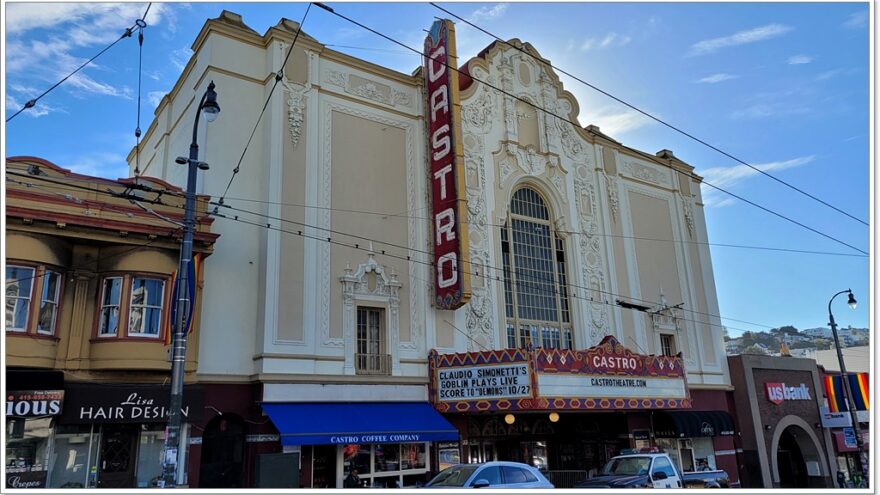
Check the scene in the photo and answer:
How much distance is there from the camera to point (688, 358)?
1171 inches

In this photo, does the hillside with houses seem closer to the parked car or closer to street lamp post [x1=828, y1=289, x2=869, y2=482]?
street lamp post [x1=828, y1=289, x2=869, y2=482]

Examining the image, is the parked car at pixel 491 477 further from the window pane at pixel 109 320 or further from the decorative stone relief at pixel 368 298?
the window pane at pixel 109 320

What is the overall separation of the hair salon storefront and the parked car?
509 centimetres

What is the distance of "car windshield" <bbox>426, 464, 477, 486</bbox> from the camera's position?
14.3 m

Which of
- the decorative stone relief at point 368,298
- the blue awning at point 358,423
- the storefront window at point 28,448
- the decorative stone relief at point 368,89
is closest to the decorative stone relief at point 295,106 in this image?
the decorative stone relief at point 368,89

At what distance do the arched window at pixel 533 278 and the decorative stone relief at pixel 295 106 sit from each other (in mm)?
8677

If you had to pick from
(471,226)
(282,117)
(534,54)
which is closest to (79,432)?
(282,117)

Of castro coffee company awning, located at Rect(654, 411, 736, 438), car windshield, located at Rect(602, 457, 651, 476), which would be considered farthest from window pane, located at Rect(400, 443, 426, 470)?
castro coffee company awning, located at Rect(654, 411, 736, 438)

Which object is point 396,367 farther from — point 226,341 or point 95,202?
point 95,202

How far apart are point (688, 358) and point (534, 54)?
48.9 feet

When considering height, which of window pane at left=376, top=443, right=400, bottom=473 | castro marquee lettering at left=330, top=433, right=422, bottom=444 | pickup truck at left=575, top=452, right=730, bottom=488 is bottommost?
pickup truck at left=575, top=452, right=730, bottom=488

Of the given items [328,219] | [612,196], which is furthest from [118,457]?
[612,196]

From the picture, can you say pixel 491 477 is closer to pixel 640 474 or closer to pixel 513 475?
pixel 513 475

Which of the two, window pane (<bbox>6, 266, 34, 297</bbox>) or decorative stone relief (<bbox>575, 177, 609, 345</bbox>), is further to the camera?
decorative stone relief (<bbox>575, 177, 609, 345</bbox>)
